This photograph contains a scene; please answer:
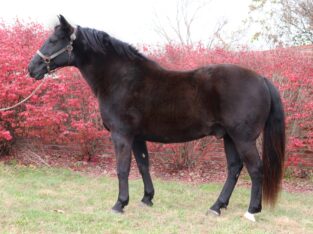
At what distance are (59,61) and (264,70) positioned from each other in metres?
4.53

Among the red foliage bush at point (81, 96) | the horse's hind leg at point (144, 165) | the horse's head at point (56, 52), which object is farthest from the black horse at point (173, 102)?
the red foliage bush at point (81, 96)

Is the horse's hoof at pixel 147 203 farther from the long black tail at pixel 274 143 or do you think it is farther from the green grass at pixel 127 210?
the long black tail at pixel 274 143

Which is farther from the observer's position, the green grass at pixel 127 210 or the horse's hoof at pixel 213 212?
the horse's hoof at pixel 213 212

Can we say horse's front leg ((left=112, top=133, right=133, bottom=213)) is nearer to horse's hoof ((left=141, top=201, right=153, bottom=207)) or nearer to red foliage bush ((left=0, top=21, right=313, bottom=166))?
horse's hoof ((left=141, top=201, right=153, bottom=207))

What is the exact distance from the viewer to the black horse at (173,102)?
481cm

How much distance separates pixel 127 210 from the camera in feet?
17.2

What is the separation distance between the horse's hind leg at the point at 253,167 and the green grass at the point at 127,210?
0.18m

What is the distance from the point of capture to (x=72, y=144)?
32.1ft

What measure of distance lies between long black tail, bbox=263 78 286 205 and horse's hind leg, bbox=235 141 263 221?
0.17m

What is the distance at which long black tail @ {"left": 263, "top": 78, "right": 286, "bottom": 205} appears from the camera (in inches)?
195

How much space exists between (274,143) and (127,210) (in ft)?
6.75

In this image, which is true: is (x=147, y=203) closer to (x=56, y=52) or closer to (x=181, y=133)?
(x=181, y=133)

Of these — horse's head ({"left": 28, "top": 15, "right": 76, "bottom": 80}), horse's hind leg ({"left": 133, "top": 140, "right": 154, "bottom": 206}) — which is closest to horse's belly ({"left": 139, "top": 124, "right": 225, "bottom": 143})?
horse's hind leg ({"left": 133, "top": 140, "right": 154, "bottom": 206})

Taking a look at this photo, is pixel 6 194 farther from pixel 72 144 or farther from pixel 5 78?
pixel 72 144
